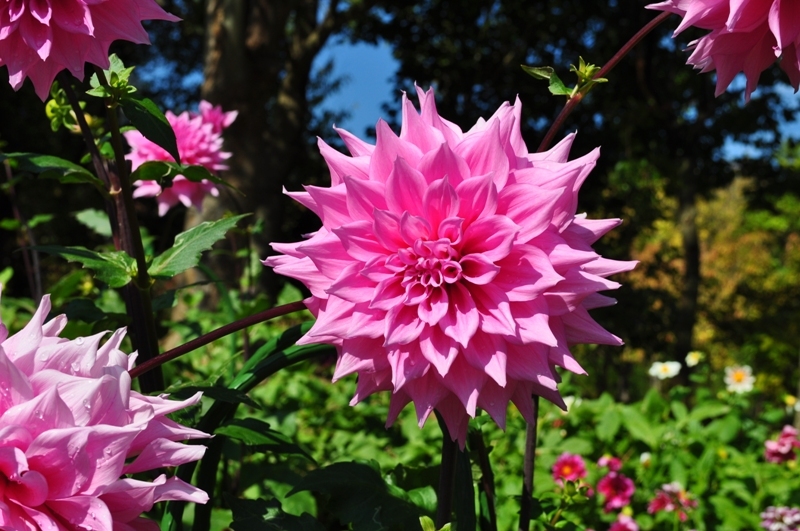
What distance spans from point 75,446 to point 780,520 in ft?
6.61

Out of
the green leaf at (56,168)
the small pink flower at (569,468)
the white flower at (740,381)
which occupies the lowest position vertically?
the green leaf at (56,168)

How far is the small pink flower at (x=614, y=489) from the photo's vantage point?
2191 mm

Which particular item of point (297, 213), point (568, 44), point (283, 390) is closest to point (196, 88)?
point (297, 213)

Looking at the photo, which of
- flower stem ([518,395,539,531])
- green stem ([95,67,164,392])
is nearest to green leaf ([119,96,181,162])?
green stem ([95,67,164,392])

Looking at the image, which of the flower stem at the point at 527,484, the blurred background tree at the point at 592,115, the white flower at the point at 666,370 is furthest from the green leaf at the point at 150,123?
the blurred background tree at the point at 592,115

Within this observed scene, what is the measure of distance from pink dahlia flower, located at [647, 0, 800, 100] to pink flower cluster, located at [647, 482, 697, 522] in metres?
1.59

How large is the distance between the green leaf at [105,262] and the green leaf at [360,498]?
332 millimetres

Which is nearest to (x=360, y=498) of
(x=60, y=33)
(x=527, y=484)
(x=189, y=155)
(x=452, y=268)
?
(x=527, y=484)

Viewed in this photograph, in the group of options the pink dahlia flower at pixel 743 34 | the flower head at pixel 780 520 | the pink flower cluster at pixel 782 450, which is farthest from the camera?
the pink flower cluster at pixel 782 450

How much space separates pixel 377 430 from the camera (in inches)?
93.7

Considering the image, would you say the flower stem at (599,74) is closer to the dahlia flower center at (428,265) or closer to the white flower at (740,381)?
the dahlia flower center at (428,265)

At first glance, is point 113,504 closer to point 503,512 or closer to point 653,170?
point 503,512

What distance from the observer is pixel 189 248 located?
980 mm

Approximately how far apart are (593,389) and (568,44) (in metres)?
3.75
